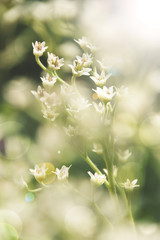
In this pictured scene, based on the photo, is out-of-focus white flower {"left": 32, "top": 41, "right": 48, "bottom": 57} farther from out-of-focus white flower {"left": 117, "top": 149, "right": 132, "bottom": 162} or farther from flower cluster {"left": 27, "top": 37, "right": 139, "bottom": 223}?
out-of-focus white flower {"left": 117, "top": 149, "right": 132, "bottom": 162}

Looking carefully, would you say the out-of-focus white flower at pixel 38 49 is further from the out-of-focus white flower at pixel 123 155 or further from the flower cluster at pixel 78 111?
the out-of-focus white flower at pixel 123 155

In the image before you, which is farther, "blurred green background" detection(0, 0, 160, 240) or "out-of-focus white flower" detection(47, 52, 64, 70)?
"blurred green background" detection(0, 0, 160, 240)

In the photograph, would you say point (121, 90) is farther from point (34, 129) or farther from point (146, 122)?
point (34, 129)

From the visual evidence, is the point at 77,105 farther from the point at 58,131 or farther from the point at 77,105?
the point at 58,131

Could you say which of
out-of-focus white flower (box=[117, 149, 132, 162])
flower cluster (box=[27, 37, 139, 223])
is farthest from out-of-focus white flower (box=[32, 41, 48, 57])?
out-of-focus white flower (box=[117, 149, 132, 162])

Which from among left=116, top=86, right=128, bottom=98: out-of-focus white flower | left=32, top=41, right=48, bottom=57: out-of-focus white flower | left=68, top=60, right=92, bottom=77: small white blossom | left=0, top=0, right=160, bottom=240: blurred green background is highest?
left=32, top=41, right=48, bottom=57: out-of-focus white flower

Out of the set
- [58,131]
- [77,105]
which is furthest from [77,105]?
[58,131]

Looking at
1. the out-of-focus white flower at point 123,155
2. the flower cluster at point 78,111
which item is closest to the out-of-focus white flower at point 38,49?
the flower cluster at point 78,111

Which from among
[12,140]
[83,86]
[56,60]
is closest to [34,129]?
[12,140]
